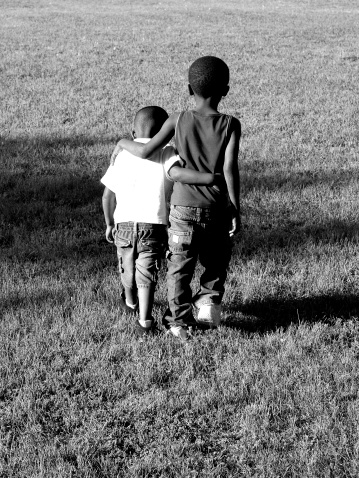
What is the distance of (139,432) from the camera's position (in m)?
3.63

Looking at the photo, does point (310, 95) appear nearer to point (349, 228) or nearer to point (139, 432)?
point (349, 228)

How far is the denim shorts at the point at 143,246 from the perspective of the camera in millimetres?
4465

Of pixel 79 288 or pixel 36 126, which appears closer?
pixel 79 288

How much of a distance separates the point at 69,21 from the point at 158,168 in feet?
80.7

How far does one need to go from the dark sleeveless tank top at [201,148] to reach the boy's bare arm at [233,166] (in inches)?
1.6

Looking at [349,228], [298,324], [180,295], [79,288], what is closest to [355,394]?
[298,324]

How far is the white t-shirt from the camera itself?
14.5 feet

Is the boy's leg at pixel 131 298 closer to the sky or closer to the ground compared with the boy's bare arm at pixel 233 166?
closer to the ground

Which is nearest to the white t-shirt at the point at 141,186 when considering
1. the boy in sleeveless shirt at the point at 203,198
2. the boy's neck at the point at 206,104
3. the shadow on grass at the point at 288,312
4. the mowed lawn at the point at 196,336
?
the boy in sleeveless shirt at the point at 203,198

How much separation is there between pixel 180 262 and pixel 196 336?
0.61m

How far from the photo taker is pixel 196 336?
4656mm

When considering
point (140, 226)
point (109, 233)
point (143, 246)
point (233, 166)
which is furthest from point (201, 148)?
point (109, 233)

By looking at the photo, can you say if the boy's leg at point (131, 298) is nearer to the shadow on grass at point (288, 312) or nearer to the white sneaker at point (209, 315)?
the white sneaker at point (209, 315)

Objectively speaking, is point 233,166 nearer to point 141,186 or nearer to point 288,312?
point 141,186
